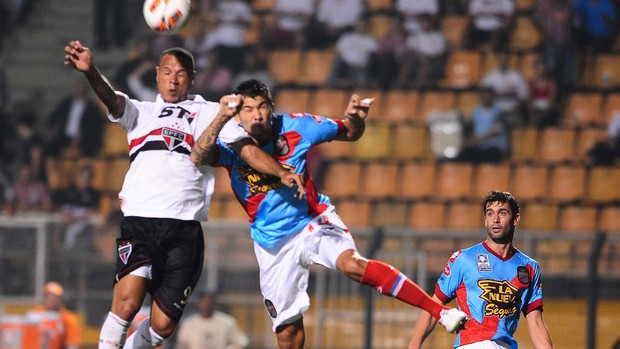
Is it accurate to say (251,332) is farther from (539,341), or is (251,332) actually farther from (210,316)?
(539,341)

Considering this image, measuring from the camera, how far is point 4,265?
42.8ft

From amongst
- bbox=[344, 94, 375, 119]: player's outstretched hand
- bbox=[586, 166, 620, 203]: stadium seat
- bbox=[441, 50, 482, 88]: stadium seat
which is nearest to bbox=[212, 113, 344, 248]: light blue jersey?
bbox=[344, 94, 375, 119]: player's outstretched hand

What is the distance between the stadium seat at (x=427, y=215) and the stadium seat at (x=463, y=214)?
9 cm

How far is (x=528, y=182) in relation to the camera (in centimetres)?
1582

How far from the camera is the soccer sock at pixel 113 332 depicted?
7.43 meters

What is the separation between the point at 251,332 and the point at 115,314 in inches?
223

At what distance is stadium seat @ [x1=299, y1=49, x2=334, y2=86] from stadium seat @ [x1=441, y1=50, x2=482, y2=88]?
1780mm

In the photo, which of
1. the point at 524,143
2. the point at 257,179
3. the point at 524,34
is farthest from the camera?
the point at 524,34

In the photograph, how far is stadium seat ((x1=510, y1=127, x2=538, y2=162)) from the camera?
647 inches

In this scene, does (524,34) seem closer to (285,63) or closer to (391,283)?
(285,63)

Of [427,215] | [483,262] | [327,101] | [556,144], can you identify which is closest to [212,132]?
[483,262]

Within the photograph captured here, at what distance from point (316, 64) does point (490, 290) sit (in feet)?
34.7

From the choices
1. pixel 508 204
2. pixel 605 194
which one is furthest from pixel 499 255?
pixel 605 194

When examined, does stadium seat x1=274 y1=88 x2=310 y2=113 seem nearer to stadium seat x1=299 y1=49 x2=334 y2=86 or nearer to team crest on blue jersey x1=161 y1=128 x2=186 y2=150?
stadium seat x1=299 y1=49 x2=334 y2=86
